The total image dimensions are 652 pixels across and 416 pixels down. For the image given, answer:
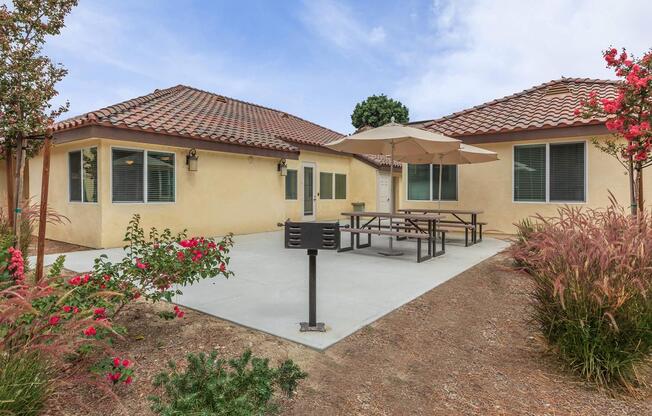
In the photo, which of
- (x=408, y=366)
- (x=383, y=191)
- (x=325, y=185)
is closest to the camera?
(x=408, y=366)

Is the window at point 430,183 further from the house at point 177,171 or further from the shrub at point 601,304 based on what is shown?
the shrub at point 601,304

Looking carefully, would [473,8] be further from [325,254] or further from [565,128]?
[325,254]

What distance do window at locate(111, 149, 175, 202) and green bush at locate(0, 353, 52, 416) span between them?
6.98 m

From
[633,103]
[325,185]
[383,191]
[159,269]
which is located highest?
[633,103]

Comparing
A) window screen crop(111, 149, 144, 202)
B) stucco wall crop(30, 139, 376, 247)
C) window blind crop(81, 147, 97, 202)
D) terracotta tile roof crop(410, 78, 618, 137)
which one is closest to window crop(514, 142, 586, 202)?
terracotta tile roof crop(410, 78, 618, 137)

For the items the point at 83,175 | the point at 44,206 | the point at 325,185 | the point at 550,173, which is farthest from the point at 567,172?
the point at 83,175

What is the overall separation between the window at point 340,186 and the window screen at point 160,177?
7757 millimetres

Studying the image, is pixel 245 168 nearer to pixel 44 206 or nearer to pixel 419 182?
pixel 419 182

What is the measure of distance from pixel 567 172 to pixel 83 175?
11.7 m

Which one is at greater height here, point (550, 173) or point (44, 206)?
point (550, 173)

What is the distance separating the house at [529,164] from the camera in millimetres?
9086

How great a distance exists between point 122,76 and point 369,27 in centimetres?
991

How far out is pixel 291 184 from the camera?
13.6 metres

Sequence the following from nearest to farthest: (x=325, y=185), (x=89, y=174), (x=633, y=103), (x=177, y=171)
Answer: (x=633, y=103) → (x=89, y=174) → (x=177, y=171) → (x=325, y=185)
